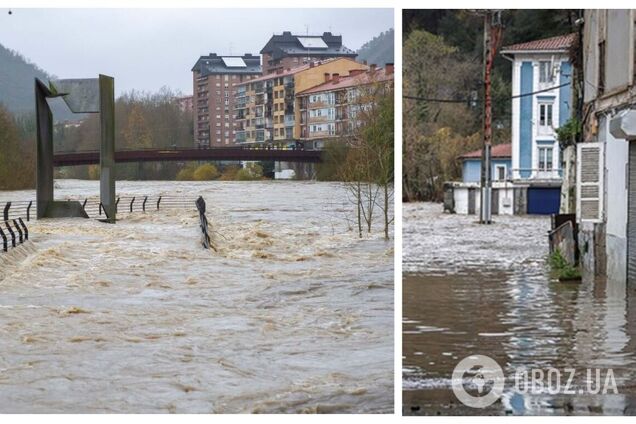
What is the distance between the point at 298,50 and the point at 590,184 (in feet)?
13.1

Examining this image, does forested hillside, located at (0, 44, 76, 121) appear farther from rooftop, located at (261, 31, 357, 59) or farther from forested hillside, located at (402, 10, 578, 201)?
forested hillside, located at (402, 10, 578, 201)

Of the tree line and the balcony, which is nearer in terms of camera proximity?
the tree line

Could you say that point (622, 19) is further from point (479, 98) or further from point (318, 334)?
point (479, 98)

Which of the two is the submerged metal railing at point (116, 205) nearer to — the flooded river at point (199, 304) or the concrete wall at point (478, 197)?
the flooded river at point (199, 304)

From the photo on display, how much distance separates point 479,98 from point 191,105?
62.2ft

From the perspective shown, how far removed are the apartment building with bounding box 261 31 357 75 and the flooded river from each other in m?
0.53

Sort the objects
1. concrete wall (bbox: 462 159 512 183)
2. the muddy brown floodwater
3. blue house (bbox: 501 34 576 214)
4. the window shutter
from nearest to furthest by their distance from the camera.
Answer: the muddy brown floodwater → the window shutter → blue house (bbox: 501 34 576 214) → concrete wall (bbox: 462 159 512 183)

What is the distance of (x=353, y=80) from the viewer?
5.48m

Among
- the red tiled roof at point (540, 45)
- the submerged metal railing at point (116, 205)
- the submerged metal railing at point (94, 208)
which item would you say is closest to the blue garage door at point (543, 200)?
the red tiled roof at point (540, 45)

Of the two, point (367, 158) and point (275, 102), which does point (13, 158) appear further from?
point (367, 158)

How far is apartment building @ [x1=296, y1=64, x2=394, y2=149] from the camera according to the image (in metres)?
5.40

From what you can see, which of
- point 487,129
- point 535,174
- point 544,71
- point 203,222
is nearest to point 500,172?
point 535,174

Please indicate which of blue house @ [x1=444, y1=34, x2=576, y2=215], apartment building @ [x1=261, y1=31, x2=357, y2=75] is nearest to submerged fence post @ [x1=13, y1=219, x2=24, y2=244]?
apartment building @ [x1=261, y1=31, x2=357, y2=75]

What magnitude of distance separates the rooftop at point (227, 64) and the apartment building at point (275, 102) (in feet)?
0.19
